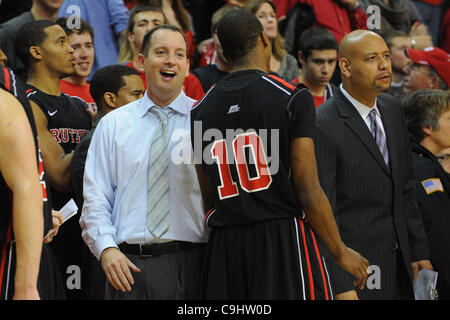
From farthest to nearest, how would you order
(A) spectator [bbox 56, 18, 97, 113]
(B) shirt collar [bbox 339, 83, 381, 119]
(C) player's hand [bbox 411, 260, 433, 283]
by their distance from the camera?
(A) spectator [bbox 56, 18, 97, 113], (C) player's hand [bbox 411, 260, 433, 283], (B) shirt collar [bbox 339, 83, 381, 119]

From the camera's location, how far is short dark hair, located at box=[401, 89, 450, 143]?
529cm

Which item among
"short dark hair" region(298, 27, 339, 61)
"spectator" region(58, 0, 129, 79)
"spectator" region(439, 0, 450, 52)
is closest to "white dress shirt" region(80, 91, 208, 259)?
"short dark hair" region(298, 27, 339, 61)

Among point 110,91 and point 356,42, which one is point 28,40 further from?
point 356,42

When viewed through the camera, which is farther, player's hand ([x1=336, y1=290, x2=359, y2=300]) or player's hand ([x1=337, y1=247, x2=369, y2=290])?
player's hand ([x1=336, y1=290, x2=359, y2=300])

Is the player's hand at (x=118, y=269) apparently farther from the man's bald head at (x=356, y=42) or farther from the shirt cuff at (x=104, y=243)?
the man's bald head at (x=356, y=42)

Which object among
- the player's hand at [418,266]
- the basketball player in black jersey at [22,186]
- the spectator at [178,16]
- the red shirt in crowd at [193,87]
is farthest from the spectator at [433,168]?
the basketball player in black jersey at [22,186]

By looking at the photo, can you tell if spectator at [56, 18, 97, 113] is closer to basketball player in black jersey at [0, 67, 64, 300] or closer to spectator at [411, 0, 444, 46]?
basketball player in black jersey at [0, 67, 64, 300]

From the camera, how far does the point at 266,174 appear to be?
3277 millimetres

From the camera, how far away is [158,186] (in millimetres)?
3512

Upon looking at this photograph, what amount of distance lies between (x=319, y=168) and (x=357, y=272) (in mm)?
764

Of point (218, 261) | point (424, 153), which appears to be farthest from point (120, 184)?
point (424, 153)

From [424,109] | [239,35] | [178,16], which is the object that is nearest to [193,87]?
[178,16]

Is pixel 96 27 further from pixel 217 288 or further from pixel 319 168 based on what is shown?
pixel 217 288

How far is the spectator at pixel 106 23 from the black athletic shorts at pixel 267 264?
374 centimetres
